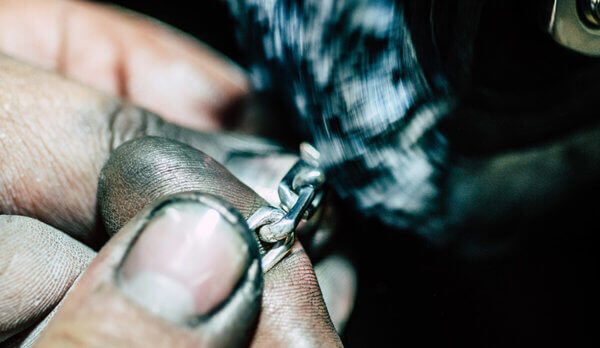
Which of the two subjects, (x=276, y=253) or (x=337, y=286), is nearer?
(x=276, y=253)

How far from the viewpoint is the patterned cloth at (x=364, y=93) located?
1.55 feet

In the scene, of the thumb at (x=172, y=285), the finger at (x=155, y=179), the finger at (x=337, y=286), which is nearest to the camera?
the thumb at (x=172, y=285)

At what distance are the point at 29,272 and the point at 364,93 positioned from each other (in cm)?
37

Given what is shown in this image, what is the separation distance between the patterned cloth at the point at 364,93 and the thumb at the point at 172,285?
23 cm

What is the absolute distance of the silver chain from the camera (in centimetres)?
36

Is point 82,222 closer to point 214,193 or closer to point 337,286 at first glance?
point 214,193

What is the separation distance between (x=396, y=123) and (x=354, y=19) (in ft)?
0.41

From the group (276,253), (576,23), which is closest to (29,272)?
(276,253)

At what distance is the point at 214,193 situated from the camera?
1.23 ft

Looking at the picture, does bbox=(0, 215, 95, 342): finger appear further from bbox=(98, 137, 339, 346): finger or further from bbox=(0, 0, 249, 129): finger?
bbox=(0, 0, 249, 129): finger

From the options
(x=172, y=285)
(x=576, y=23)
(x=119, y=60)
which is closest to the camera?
(x=172, y=285)

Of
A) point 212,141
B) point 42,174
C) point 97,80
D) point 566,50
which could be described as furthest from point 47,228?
point 566,50

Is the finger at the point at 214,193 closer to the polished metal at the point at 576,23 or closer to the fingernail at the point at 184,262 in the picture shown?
the fingernail at the point at 184,262

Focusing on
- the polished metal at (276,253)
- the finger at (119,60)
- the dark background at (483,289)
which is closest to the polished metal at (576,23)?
the dark background at (483,289)
